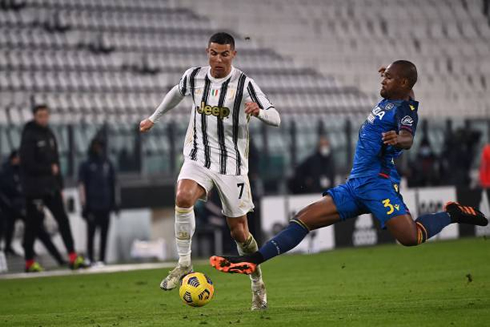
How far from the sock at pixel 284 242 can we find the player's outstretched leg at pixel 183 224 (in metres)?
0.64

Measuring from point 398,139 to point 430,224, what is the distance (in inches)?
40.4

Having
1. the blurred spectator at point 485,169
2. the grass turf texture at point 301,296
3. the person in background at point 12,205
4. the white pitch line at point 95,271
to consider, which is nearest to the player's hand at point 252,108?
the grass turf texture at point 301,296

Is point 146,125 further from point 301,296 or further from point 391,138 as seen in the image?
point 301,296

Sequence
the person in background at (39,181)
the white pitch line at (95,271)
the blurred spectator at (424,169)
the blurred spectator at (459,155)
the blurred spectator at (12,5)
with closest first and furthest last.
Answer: the white pitch line at (95,271) < the person in background at (39,181) < the blurred spectator at (424,169) < the blurred spectator at (12,5) < the blurred spectator at (459,155)

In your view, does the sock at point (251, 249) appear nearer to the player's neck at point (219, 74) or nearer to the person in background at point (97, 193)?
the player's neck at point (219, 74)

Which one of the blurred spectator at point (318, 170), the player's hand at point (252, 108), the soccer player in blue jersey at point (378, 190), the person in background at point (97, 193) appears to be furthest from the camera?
the blurred spectator at point (318, 170)

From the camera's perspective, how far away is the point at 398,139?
6.99 m

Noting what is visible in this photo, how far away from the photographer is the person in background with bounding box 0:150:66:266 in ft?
49.2

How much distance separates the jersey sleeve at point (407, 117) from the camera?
23.6ft

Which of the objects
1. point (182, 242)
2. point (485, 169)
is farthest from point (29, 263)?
point (485, 169)

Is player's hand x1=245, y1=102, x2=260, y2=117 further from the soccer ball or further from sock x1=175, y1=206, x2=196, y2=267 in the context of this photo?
the soccer ball

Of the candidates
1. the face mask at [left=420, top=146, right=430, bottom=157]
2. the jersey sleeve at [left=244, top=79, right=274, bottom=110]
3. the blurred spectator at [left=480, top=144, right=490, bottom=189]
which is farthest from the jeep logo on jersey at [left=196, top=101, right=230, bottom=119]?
the face mask at [left=420, top=146, right=430, bottom=157]

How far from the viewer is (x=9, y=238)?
15531 mm

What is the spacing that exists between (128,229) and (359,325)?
10.9 metres
